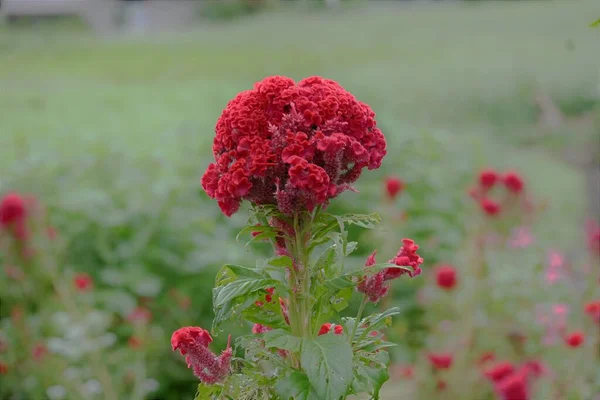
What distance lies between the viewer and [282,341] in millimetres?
700

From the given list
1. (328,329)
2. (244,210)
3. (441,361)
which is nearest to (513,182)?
(441,361)

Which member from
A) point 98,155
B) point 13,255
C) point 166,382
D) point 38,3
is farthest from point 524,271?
point 38,3

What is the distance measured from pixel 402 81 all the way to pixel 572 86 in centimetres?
92

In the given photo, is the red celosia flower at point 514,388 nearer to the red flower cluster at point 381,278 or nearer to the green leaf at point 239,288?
the red flower cluster at point 381,278

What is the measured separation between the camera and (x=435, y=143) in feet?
11.8

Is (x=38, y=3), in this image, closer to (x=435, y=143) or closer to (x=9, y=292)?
(x=9, y=292)

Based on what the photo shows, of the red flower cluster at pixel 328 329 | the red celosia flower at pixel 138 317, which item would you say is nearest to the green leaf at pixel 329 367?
the red flower cluster at pixel 328 329

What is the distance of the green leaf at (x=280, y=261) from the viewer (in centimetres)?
71

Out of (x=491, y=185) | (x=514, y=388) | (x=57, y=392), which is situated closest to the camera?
(x=514, y=388)

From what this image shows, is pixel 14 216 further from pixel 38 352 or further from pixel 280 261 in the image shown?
pixel 280 261

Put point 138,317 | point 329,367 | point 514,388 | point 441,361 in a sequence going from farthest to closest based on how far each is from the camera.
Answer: point 138,317
point 441,361
point 514,388
point 329,367

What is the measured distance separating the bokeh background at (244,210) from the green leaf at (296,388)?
1.07 metres

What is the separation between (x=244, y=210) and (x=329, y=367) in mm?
2114

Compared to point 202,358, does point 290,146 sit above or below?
above
